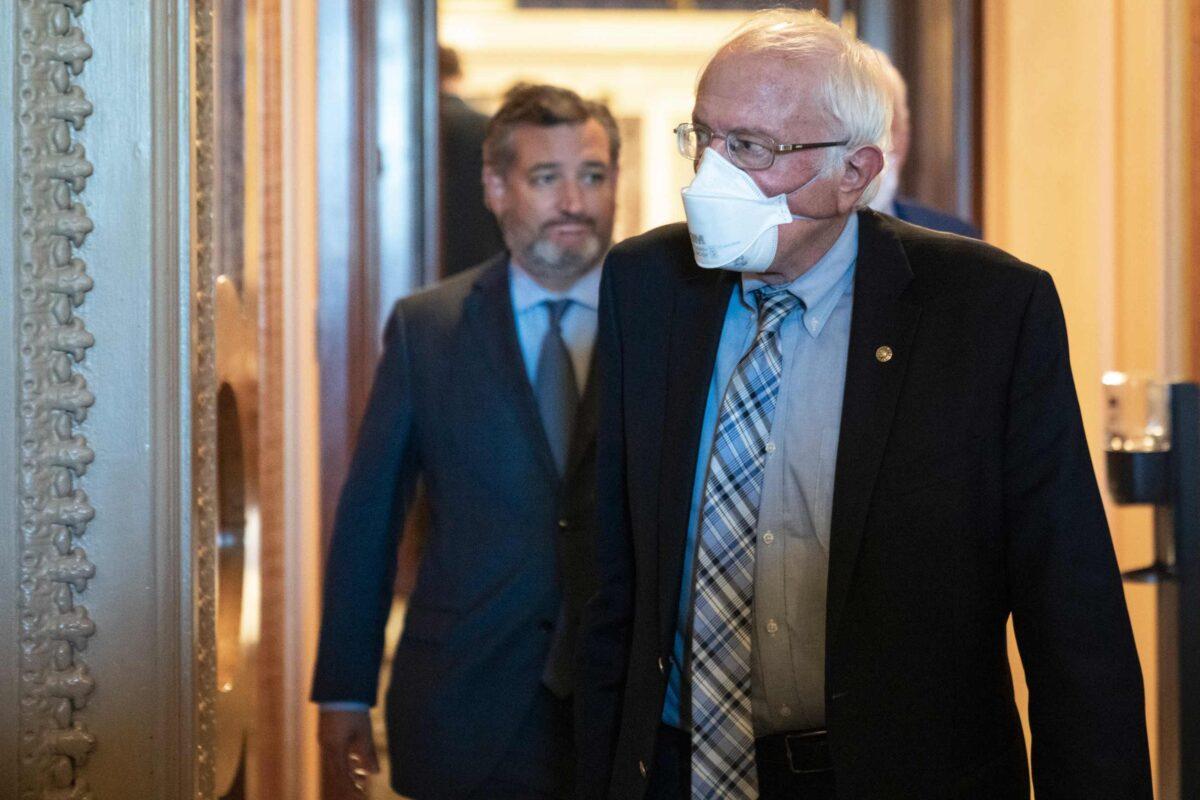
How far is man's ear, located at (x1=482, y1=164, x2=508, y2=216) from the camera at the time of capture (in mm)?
2615

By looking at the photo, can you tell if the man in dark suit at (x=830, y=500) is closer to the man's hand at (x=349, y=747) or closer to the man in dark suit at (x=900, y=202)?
the man's hand at (x=349, y=747)

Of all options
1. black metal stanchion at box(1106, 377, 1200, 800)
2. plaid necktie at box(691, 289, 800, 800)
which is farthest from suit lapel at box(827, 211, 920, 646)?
black metal stanchion at box(1106, 377, 1200, 800)

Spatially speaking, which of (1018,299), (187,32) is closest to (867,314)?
(1018,299)

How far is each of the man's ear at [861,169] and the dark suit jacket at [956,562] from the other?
0.08m

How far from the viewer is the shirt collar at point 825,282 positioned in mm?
1784

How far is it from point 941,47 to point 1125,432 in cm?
138

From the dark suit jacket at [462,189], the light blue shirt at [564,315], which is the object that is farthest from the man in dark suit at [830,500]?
the dark suit jacket at [462,189]

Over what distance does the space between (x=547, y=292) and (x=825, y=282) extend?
0.81m

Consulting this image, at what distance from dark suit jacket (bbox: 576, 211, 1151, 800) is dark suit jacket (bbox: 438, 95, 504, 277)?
1.65 meters

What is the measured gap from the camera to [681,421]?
1788 millimetres

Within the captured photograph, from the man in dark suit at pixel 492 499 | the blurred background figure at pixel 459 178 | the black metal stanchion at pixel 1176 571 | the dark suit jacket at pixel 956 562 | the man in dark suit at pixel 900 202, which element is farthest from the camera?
the blurred background figure at pixel 459 178

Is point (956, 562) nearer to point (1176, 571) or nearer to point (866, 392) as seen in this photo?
point (866, 392)

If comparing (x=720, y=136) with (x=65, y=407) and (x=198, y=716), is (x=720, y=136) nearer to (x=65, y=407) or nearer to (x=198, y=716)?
(x=65, y=407)

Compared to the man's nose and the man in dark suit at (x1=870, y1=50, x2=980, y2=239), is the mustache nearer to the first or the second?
the man's nose
